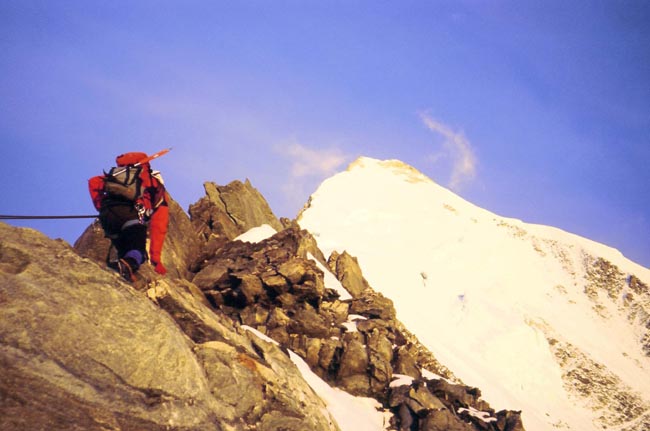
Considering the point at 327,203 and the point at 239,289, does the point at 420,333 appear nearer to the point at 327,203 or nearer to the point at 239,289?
the point at 239,289

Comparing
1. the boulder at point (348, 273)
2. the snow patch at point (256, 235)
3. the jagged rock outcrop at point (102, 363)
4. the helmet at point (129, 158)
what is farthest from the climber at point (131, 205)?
the boulder at point (348, 273)

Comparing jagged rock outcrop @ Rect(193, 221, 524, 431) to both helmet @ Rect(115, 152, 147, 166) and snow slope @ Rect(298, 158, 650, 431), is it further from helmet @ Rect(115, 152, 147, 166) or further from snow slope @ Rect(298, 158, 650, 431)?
helmet @ Rect(115, 152, 147, 166)

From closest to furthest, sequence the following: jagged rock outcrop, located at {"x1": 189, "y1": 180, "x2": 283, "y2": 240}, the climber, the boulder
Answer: the climber, jagged rock outcrop, located at {"x1": 189, "y1": 180, "x2": 283, "y2": 240}, the boulder

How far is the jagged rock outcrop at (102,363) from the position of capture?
5.46m

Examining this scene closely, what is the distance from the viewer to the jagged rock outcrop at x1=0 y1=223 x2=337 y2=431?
5465 mm

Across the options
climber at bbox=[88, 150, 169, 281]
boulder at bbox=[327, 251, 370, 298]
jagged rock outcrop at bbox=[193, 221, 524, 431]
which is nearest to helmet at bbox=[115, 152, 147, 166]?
climber at bbox=[88, 150, 169, 281]

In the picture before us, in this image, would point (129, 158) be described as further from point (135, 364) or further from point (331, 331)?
point (331, 331)

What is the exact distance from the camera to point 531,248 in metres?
64.9

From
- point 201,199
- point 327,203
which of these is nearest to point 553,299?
point 327,203

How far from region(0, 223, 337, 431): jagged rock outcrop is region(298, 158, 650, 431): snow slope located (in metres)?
24.4

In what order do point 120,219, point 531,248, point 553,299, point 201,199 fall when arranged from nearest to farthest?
1. point 120,219
2. point 201,199
3. point 553,299
4. point 531,248

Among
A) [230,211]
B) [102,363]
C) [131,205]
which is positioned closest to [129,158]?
[131,205]

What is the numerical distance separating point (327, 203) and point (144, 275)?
5810cm

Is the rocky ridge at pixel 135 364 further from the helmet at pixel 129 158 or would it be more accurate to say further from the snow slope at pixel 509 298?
the snow slope at pixel 509 298
